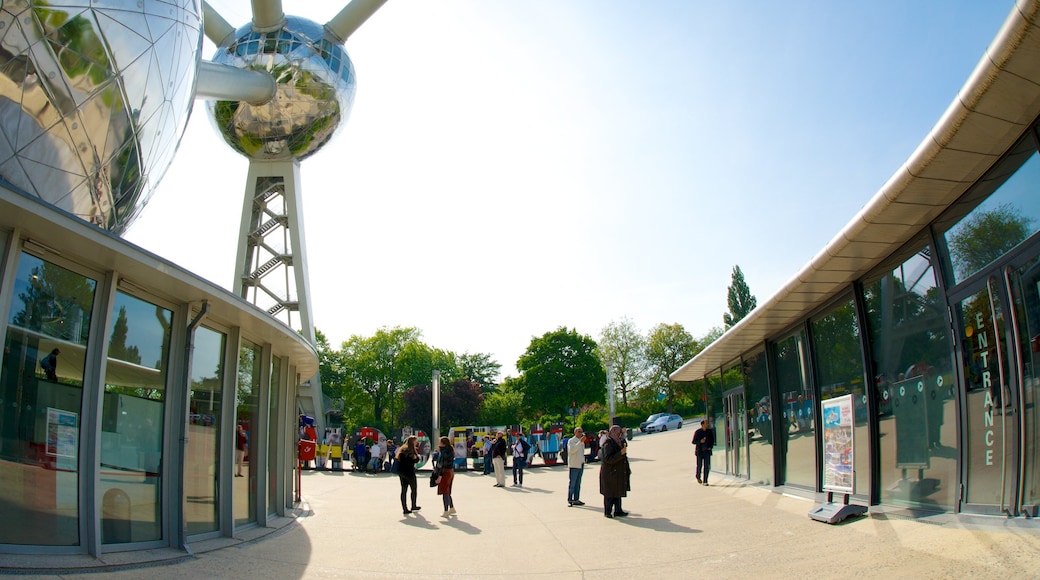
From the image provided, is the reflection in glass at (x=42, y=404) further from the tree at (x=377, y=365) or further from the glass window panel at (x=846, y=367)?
the tree at (x=377, y=365)

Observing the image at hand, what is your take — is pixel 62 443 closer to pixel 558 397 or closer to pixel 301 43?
pixel 301 43

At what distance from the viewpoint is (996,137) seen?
613 cm

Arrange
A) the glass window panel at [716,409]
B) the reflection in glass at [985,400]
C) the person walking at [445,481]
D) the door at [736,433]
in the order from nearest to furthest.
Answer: the reflection in glass at [985,400]
the person walking at [445,481]
the door at [736,433]
the glass window panel at [716,409]

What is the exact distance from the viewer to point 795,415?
1305 cm

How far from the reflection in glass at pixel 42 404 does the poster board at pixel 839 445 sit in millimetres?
9248

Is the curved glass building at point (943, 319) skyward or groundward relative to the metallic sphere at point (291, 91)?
groundward

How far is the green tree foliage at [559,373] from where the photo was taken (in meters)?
65.2

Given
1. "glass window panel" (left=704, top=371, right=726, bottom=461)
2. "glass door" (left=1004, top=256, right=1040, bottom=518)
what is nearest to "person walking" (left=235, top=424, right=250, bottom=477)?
"glass door" (left=1004, top=256, right=1040, bottom=518)

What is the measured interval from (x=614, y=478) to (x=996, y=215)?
21.3ft

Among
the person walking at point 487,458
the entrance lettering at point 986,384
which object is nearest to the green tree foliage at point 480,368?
the person walking at point 487,458

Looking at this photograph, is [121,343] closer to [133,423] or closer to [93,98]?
[133,423]

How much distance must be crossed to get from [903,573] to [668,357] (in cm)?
6740

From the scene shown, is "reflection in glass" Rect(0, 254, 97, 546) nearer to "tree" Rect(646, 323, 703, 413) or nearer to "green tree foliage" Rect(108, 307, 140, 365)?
"green tree foliage" Rect(108, 307, 140, 365)

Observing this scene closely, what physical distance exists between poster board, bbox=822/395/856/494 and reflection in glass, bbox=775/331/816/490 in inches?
53.6
